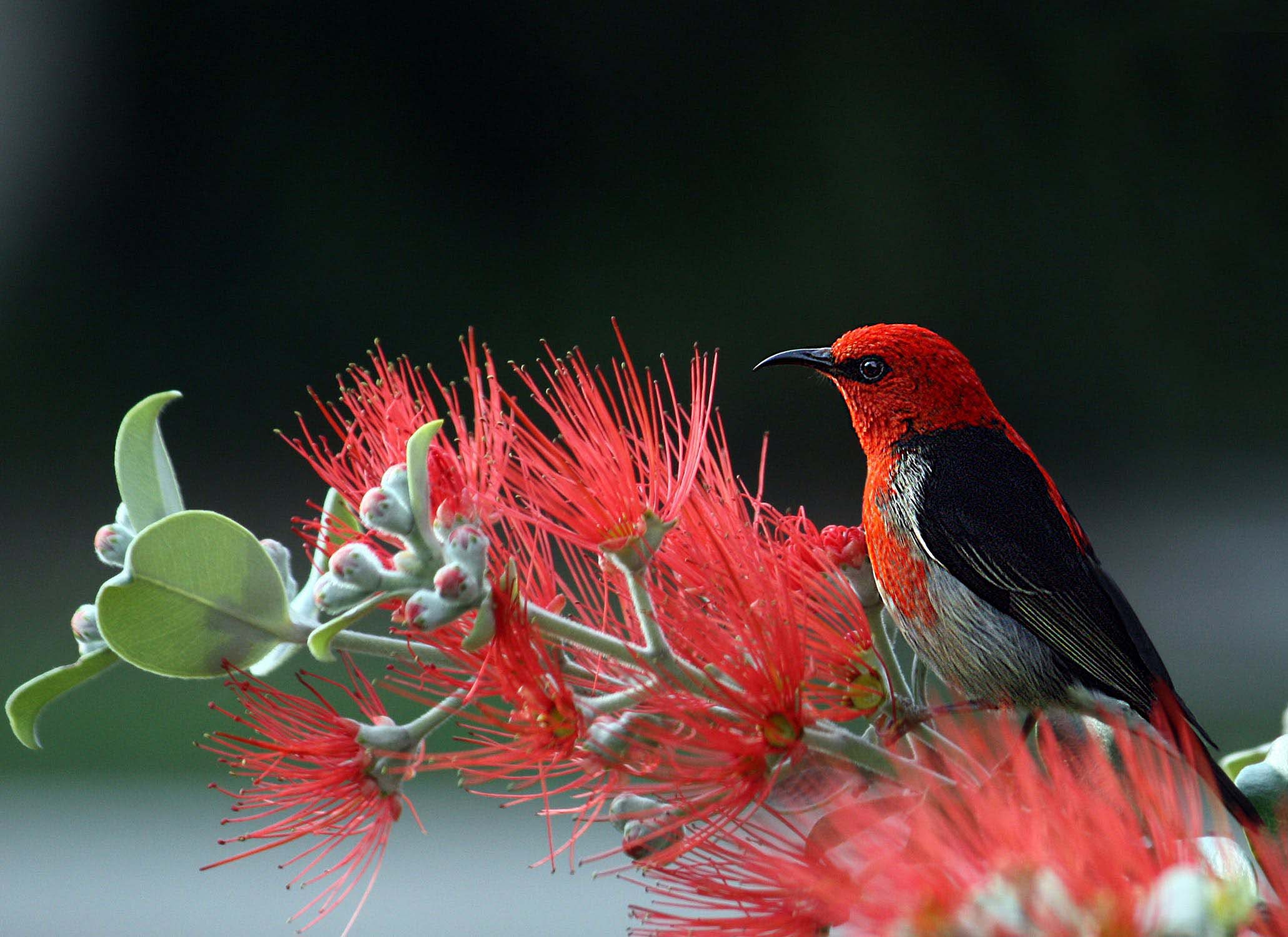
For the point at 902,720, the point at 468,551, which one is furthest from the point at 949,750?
the point at 468,551

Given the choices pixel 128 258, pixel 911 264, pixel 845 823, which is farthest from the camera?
pixel 128 258

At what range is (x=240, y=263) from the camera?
2.38 m

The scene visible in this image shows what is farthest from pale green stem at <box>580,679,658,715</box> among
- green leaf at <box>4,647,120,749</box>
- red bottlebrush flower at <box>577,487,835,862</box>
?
green leaf at <box>4,647,120,749</box>

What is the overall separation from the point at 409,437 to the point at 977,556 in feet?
0.53

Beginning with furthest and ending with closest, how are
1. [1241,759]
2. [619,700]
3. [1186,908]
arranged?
1. [1241,759]
2. [619,700]
3. [1186,908]

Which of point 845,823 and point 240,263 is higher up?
point 240,263

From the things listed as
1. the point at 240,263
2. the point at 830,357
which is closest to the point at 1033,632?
the point at 830,357

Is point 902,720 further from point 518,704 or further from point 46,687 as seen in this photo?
point 46,687

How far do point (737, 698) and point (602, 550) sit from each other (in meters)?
0.05

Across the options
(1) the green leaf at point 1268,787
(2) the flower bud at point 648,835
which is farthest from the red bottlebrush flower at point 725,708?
(1) the green leaf at point 1268,787

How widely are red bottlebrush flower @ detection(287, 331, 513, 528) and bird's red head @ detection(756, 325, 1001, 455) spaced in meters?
0.11

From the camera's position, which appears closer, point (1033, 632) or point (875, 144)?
point (1033, 632)

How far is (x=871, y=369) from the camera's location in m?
0.35

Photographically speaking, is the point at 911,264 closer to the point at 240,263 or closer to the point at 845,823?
the point at 240,263
